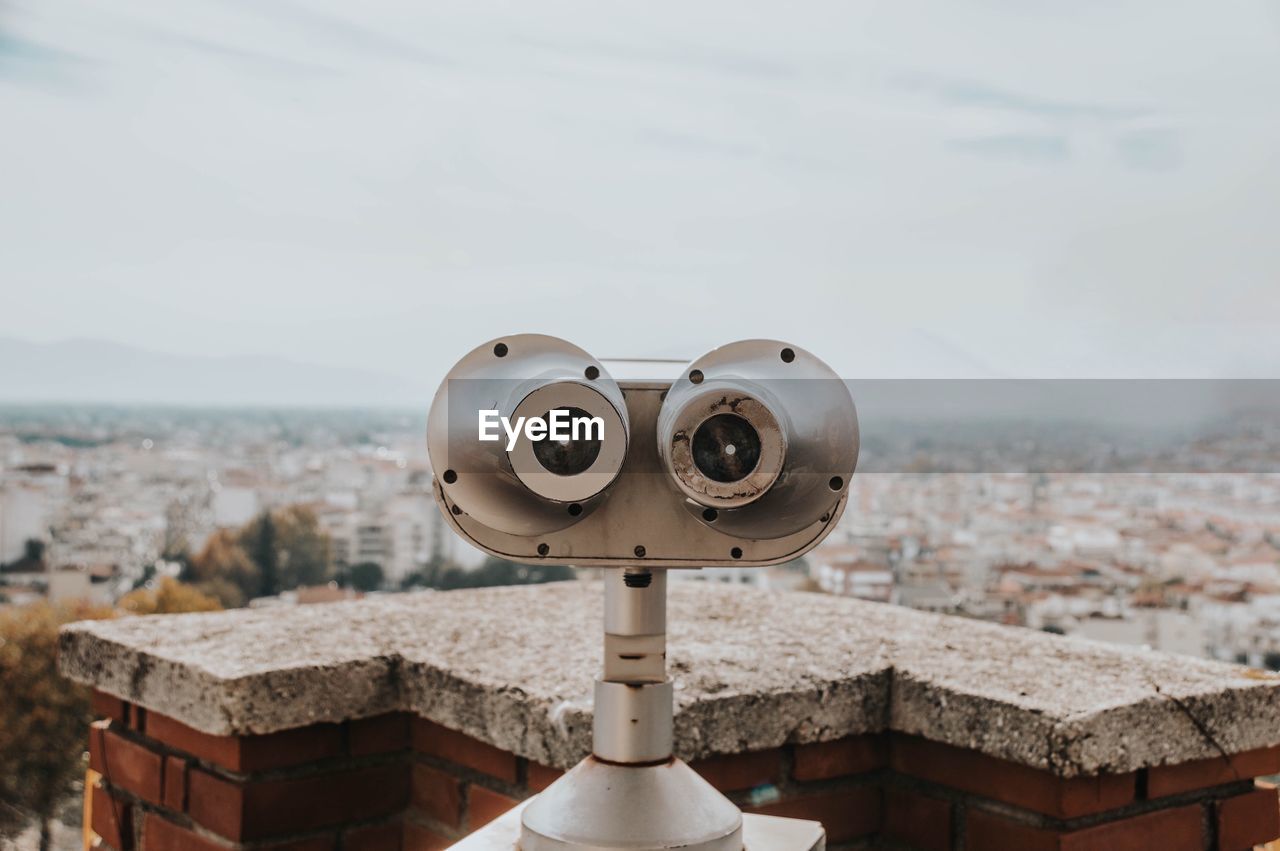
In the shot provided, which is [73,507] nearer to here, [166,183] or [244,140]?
[244,140]

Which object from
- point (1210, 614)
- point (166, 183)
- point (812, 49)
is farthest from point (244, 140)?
point (1210, 614)

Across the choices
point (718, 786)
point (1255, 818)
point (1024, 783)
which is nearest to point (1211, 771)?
point (1255, 818)

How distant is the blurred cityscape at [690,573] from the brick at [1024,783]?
23 cm

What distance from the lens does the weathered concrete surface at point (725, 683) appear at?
94 cm

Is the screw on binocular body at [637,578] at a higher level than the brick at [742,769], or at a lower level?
higher

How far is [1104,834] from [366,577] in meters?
5.36

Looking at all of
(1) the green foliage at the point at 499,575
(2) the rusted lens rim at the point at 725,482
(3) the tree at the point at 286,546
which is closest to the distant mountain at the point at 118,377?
(3) the tree at the point at 286,546

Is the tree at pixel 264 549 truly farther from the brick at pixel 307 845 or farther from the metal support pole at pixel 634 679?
the metal support pole at pixel 634 679

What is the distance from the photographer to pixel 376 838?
1125mm

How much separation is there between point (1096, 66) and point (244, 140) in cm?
1016

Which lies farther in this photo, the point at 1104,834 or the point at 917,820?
the point at 917,820

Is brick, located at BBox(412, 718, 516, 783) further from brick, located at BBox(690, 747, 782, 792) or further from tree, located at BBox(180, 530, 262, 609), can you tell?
tree, located at BBox(180, 530, 262, 609)

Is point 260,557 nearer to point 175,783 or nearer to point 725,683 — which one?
point 175,783

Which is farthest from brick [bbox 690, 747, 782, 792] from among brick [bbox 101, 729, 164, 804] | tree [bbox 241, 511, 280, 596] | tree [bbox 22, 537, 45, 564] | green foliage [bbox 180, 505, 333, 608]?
tree [bbox 22, 537, 45, 564]
